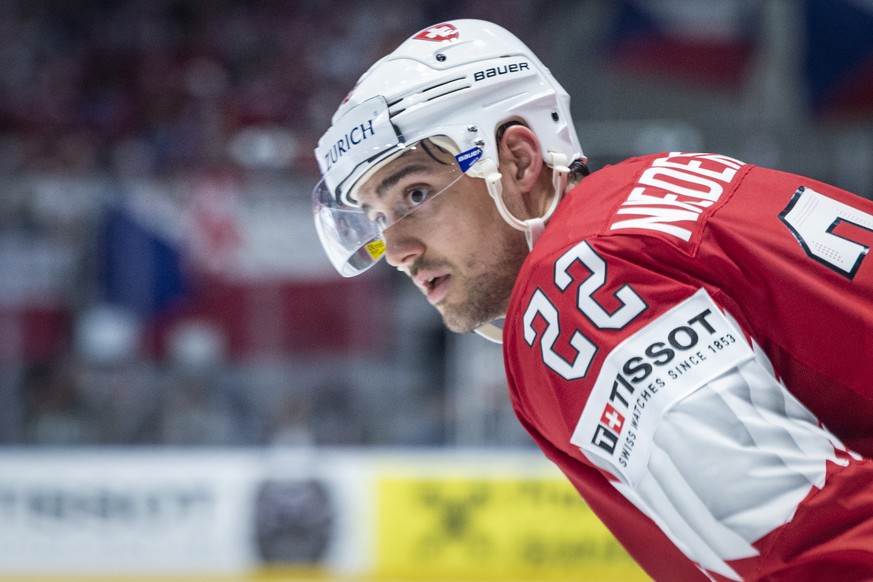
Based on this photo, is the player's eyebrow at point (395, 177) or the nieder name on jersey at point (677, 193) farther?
the player's eyebrow at point (395, 177)

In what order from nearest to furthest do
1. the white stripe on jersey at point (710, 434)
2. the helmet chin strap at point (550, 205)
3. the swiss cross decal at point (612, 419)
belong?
1. the white stripe on jersey at point (710, 434)
2. the swiss cross decal at point (612, 419)
3. the helmet chin strap at point (550, 205)

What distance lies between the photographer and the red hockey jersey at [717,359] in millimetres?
1282

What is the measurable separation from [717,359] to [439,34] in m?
1.02

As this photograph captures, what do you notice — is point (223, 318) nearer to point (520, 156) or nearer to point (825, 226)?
point (520, 156)


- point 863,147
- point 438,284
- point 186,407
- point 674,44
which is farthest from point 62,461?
point 674,44

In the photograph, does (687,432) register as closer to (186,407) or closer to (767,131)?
(186,407)

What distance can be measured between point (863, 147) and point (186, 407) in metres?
4.67

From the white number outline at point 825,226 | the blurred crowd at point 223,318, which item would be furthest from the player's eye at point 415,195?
the blurred crowd at point 223,318

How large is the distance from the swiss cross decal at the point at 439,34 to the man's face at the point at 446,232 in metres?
0.24

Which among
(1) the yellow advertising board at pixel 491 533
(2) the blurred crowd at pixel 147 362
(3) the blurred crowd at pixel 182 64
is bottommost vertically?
(1) the yellow advertising board at pixel 491 533

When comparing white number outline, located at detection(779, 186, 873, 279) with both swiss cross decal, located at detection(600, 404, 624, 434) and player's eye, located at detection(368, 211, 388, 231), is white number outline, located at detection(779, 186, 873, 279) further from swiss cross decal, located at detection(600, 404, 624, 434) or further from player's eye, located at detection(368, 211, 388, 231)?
player's eye, located at detection(368, 211, 388, 231)

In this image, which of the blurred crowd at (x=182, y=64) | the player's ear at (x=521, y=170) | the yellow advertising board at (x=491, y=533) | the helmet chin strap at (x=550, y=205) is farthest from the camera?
the blurred crowd at (x=182, y=64)

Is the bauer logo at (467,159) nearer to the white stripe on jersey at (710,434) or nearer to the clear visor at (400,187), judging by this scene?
the clear visor at (400,187)

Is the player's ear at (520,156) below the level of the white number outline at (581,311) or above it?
above
